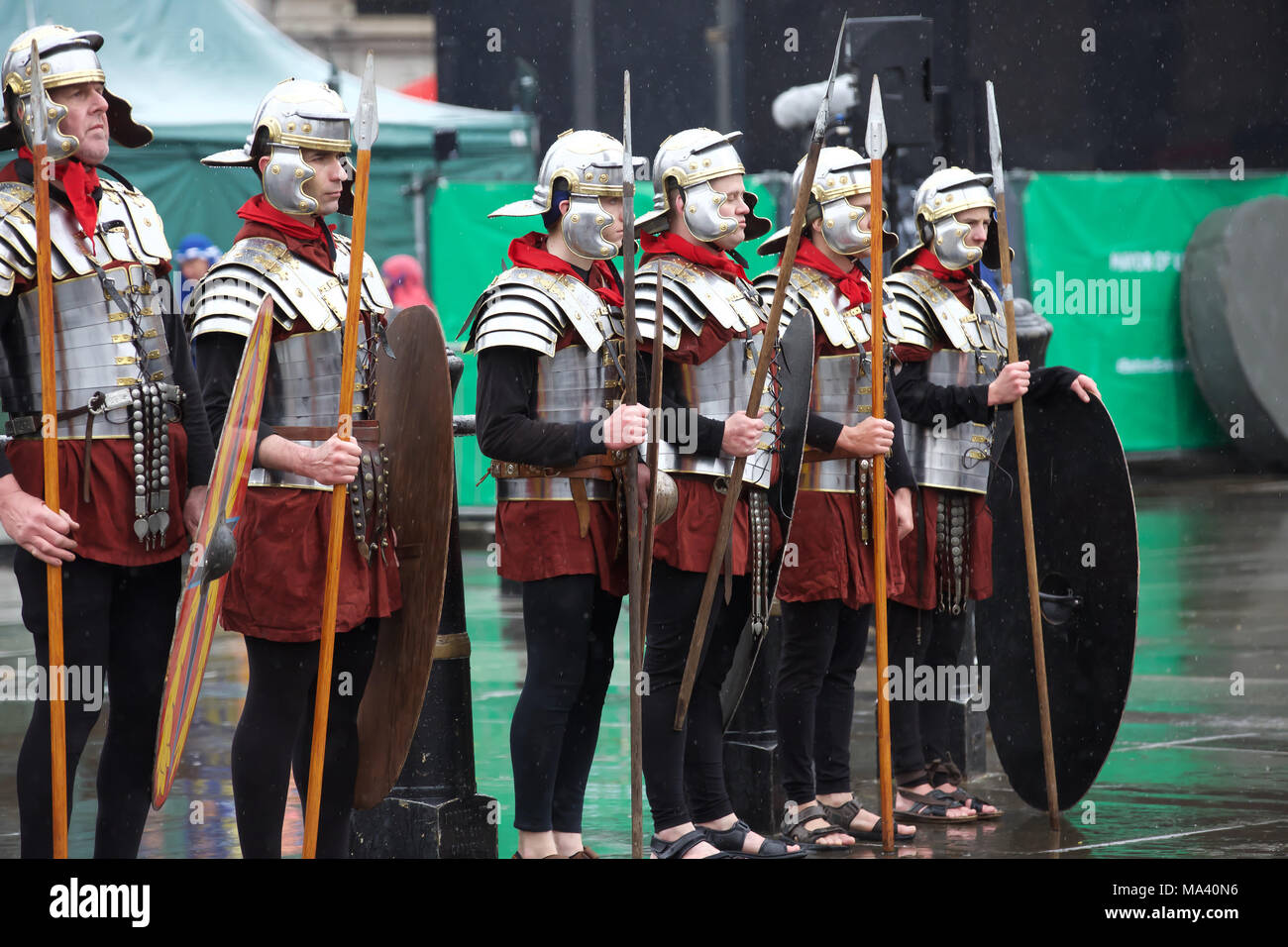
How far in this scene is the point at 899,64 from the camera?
7027 mm

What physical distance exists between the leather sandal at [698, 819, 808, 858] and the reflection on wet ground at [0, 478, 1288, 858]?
36cm

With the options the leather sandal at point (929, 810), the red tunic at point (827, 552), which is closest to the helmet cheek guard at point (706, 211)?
the red tunic at point (827, 552)

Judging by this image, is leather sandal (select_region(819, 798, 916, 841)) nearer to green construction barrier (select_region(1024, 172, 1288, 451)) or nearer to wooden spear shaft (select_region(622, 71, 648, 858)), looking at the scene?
wooden spear shaft (select_region(622, 71, 648, 858))

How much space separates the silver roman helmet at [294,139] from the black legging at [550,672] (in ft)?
3.47

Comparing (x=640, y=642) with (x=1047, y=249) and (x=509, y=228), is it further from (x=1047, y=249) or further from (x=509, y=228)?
(x=1047, y=249)

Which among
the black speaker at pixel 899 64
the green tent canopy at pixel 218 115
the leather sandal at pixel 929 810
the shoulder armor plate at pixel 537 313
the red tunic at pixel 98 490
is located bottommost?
the leather sandal at pixel 929 810

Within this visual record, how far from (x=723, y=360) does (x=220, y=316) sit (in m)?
1.35

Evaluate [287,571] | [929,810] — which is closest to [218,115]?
[929,810]

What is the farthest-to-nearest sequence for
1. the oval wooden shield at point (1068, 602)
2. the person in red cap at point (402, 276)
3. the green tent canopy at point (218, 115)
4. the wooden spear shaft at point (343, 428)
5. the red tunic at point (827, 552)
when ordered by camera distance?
1. the green tent canopy at point (218, 115)
2. the person in red cap at point (402, 276)
3. the oval wooden shield at point (1068, 602)
4. the red tunic at point (827, 552)
5. the wooden spear shaft at point (343, 428)

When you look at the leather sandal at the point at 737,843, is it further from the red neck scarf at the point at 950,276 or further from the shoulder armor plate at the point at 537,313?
the red neck scarf at the point at 950,276

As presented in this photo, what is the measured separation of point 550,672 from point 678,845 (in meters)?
0.57

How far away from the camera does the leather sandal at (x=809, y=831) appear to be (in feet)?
16.6

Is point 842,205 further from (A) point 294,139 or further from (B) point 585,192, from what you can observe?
(A) point 294,139
